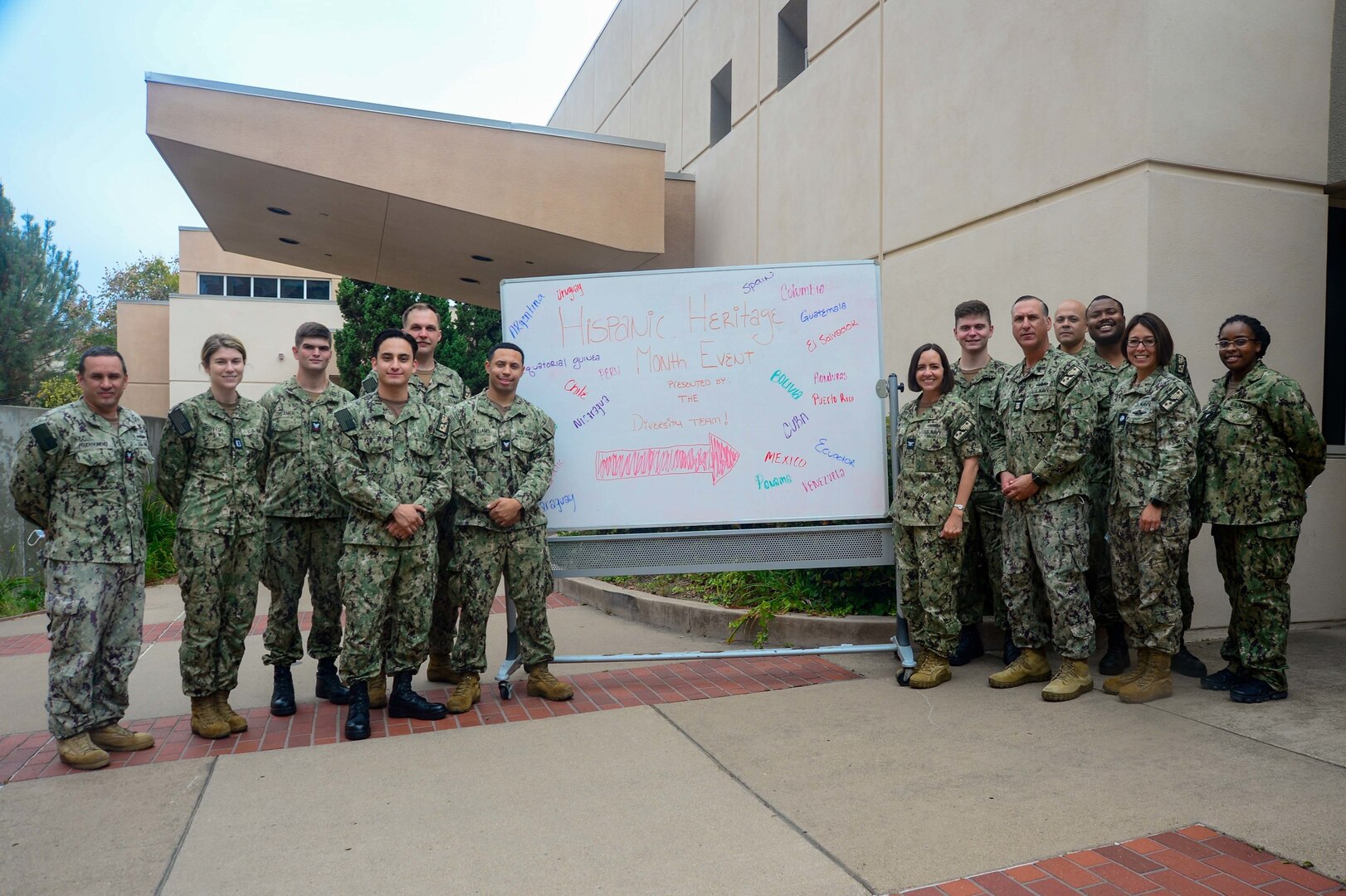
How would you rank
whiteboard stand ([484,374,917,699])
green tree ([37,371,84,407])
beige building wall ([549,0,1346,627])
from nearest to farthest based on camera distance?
whiteboard stand ([484,374,917,699]) < beige building wall ([549,0,1346,627]) < green tree ([37,371,84,407])

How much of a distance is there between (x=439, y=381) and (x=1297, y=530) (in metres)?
4.83

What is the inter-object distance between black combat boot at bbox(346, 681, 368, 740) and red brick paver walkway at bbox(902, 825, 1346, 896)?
2.85 meters

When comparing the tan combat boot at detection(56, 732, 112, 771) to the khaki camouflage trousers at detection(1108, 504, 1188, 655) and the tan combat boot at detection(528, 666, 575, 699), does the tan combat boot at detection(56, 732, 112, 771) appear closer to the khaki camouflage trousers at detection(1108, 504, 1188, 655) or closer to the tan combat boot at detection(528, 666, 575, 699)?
the tan combat boot at detection(528, 666, 575, 699)

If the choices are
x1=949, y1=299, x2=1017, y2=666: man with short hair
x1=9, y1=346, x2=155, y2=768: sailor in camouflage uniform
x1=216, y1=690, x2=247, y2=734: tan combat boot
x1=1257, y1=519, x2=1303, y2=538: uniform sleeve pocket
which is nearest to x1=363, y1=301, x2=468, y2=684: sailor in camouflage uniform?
x1=216, y1=690, x2=247, y2=734: tan combat boot

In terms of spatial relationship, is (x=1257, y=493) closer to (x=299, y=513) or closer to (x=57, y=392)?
(x=299, y=513)

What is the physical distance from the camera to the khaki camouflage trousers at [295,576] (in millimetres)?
4953

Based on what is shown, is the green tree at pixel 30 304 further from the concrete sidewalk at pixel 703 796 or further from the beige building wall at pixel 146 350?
the concrete sidewalk at pixel 703 796

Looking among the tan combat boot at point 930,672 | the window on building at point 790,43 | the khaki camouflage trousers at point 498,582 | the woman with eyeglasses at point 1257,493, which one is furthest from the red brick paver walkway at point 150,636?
the window on building at point 790,43

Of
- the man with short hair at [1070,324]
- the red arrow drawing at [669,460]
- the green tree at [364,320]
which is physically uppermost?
the green tree at [364,320]

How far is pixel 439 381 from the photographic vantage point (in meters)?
5.50

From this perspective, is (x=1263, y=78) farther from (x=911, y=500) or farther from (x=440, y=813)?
(x=440, y=813)

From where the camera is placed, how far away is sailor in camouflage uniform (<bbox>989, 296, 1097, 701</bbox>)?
189 inches

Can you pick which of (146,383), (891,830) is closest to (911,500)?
(891,830)

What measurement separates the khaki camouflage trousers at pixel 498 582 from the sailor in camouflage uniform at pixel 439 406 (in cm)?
14
